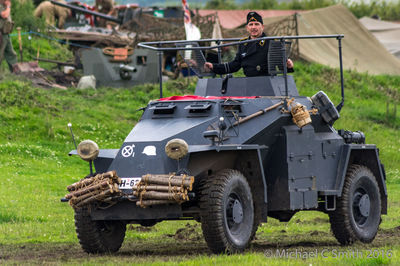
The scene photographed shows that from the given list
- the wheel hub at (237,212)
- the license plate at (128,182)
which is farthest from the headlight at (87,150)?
the wheel hub at (237,212)

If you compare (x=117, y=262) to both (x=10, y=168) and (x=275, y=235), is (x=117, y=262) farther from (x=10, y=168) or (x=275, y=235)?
(x=10, y=168)

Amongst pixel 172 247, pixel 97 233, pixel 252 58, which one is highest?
pixel 252 58

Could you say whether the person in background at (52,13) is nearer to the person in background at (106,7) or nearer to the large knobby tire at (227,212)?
the person in background at (106,7)

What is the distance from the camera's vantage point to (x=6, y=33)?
2805cm

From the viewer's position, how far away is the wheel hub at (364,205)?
13.1 meters

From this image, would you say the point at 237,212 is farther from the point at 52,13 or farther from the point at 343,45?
the point at 52,13

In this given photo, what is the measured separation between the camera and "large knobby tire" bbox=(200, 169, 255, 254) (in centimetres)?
1040

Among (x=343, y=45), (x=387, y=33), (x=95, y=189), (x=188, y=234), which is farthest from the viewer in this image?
(x=387, y=33)

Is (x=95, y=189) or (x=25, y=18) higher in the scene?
(x=25, y=18)

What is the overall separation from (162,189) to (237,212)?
1.07m

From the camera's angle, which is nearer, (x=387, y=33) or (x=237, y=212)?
(x=237, y=212)

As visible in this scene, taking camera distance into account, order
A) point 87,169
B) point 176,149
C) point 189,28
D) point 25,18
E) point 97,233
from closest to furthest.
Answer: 1. point 176,149
2. point 97,233
3. point 87,169
4. point 189,28
5. point 25,18

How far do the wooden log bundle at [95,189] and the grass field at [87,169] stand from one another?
A: 67cm

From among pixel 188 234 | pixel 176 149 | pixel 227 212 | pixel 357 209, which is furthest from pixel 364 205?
pixel 176 149
